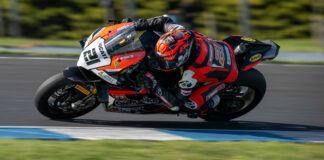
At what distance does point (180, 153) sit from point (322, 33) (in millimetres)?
8936

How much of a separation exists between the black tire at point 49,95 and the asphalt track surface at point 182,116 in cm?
11

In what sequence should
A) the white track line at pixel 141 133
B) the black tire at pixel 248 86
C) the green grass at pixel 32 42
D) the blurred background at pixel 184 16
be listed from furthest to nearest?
1. the blurred background at pixel 184 16
2. the green grass at pixel 32 42
3. the black tire at pixel 248 86
4. the white track line at pixel 141 133

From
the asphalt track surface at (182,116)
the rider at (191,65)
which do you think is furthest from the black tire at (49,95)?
the rider at (191,65)

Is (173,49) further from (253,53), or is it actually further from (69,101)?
(69,101)

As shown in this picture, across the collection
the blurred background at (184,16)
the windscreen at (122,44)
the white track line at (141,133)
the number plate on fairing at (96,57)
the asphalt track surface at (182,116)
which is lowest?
the white track line at (141,133)

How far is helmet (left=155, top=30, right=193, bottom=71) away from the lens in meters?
4.91

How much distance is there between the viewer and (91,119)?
19.7 feet

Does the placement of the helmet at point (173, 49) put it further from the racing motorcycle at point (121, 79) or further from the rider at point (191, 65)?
the racing motorcycle at point (121, 79)

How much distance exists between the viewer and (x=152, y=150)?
4871mm

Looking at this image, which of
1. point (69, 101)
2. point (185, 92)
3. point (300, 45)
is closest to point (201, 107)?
point (185, 92)

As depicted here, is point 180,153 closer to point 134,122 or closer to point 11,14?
point 134,122

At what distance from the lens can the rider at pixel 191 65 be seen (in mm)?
4973

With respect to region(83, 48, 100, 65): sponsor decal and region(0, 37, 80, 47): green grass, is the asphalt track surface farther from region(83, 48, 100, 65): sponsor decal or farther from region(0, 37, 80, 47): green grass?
region(0, 37, 80, 47): green grass

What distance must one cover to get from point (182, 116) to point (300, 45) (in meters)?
6.93
